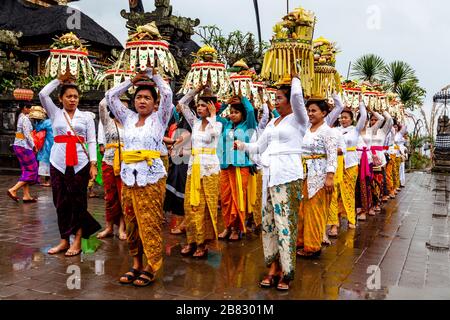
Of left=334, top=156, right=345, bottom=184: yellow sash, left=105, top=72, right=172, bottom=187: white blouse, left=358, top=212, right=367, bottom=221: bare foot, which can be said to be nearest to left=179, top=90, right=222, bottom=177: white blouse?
left=105, top=72, right=172, bottom=187: white blouse

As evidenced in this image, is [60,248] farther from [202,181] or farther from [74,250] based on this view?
[202,181]

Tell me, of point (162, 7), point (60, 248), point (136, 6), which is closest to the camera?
point (60, 248)

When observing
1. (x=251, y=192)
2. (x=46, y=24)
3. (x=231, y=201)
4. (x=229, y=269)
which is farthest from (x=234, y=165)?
(x=46, y=24)

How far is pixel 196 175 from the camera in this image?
5.24 meters

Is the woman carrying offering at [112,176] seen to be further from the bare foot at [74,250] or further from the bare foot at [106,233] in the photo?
the bare foot at [74,250]

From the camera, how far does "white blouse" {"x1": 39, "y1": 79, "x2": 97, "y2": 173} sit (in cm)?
496

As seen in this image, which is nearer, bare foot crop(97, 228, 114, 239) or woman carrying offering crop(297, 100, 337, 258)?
woman carrying offering crop(297, 100, 337, 258)

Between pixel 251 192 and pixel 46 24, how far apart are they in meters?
17.0

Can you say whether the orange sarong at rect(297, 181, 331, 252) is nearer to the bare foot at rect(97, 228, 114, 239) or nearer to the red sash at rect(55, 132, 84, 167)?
the bare foot at rect(97, 228, 114, 239)

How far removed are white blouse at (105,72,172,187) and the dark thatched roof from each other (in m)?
15.8

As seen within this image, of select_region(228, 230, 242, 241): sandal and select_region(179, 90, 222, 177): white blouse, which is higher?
select_region(179, 90, 222, 177): white blouse

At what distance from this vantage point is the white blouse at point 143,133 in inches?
161

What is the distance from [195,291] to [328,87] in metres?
2.55
